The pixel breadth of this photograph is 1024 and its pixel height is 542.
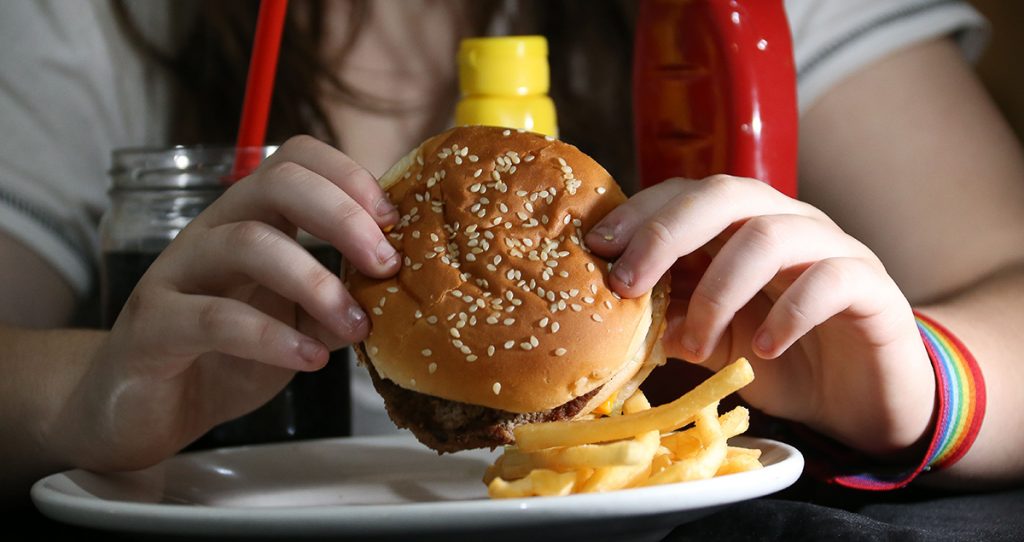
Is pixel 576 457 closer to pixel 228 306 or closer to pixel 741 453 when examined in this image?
pixel 741 453

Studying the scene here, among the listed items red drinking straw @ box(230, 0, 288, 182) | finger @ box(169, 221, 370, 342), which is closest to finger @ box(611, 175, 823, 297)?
finger @ box(169, 221, 370, 342)

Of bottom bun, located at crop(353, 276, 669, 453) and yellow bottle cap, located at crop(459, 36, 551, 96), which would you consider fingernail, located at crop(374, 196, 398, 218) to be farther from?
yellow bottle cap, located at crop(459, 36, 551, 96)

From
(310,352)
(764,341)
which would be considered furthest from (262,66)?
(764,341)

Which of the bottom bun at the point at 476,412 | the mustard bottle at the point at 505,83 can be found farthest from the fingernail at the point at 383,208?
the mustard bottle at the point at 505,83

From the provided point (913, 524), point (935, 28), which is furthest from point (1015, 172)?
point (913, 524)

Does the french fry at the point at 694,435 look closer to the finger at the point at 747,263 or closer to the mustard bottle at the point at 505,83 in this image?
the finger at the point at 747,263
